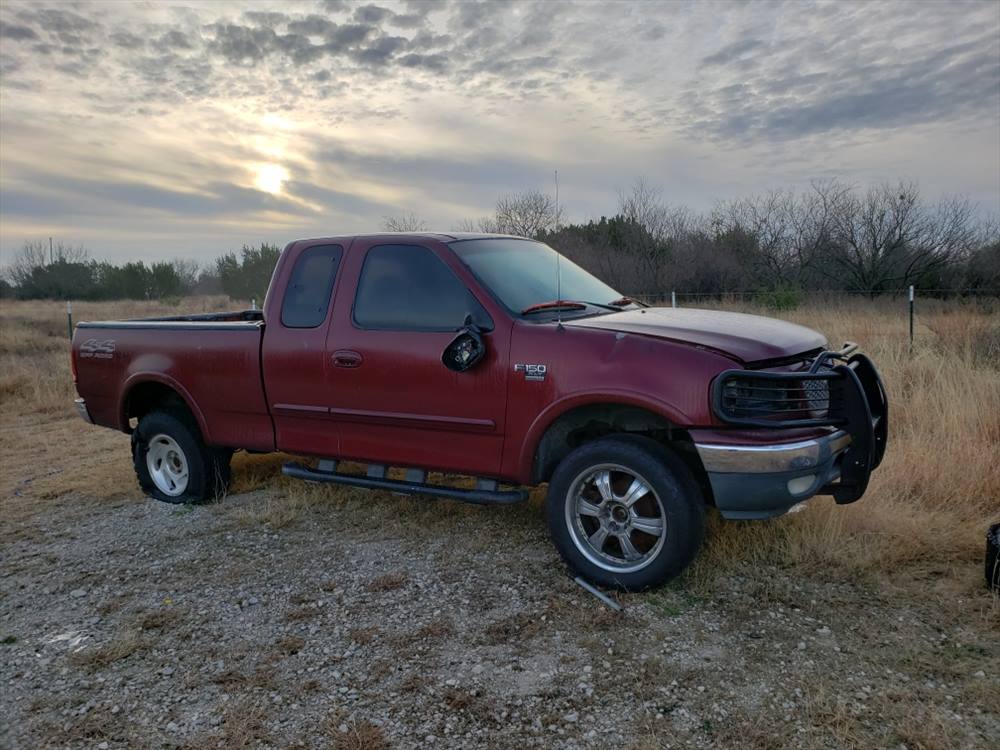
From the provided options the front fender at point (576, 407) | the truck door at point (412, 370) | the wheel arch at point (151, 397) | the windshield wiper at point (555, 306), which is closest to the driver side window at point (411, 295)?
the truck door at point (412, 370)

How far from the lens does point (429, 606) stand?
4.02 metres

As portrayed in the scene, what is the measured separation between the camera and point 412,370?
4535mm

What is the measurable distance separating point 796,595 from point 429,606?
1.92 metres

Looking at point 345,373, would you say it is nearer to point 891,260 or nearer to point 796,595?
point 796,595

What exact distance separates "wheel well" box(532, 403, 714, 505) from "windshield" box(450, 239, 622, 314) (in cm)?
73

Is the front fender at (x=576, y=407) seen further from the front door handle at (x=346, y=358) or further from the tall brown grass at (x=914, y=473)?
the front door handle at (x=346, y=358)

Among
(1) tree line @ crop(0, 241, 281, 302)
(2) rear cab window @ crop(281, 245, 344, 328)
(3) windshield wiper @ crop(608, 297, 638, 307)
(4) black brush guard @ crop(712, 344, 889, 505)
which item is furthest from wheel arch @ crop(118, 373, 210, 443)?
(1) tree line @ crop(0, 241, 281, 302)

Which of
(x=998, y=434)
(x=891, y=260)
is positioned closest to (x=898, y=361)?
(x=998, y=434)

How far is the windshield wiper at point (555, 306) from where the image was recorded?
441cm

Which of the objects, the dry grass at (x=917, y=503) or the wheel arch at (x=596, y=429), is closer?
the wheel arch at (x=596, y=429)

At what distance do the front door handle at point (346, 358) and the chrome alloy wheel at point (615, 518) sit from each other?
63.2 inches

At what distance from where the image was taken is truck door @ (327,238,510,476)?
14.2ft

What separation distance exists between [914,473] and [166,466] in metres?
5.66

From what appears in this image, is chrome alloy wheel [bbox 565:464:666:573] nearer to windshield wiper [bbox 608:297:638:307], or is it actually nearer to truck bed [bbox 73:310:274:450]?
→ windshield wiper [bbox 608:297:638:307]
